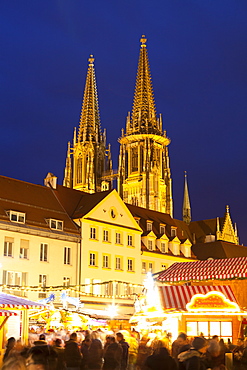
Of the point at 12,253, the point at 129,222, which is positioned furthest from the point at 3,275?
the point at 129,222

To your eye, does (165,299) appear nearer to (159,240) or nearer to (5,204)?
(5,204)

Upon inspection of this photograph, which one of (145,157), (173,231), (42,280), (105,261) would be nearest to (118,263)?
(105,261)

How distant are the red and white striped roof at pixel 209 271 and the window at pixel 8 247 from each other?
21.2 metres

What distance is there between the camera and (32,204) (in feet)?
173

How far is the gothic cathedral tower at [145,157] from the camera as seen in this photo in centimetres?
11356

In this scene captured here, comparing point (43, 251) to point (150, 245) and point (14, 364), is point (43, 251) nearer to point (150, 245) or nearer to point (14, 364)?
point (150, 245)

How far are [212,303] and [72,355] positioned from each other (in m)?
11.0

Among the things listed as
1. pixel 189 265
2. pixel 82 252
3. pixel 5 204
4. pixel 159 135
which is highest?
pixel 159 135

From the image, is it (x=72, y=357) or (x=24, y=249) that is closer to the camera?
(x=72, y=357)

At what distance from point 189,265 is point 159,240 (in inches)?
1377

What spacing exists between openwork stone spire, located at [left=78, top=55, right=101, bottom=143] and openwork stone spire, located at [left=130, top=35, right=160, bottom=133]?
7.06 meters

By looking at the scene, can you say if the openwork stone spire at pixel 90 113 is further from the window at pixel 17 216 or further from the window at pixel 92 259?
the window at pixel 17 216

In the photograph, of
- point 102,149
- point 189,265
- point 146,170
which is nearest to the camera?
point 189,265

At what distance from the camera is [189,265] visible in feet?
95.7
